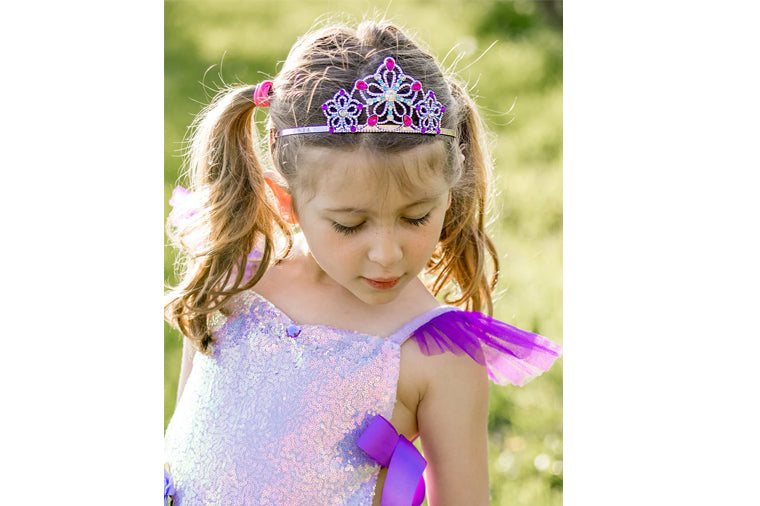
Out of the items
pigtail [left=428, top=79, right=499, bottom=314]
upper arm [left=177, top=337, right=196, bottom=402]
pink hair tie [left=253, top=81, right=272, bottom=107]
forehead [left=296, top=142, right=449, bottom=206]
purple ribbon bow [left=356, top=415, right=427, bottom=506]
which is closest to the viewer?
forehead [left=296, top=142, right=449, bottom=206]

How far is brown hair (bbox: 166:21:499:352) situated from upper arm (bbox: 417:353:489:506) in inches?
12.0

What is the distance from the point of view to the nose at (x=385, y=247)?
1620 millimetres

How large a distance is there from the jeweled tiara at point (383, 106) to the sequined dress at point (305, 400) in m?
0.45

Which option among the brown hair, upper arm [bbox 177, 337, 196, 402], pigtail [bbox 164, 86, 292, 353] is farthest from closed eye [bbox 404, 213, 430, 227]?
upper arm [bbox 177, 337, 196, 402]

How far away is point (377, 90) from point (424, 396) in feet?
2.17

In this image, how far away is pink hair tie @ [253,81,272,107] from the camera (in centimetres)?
182

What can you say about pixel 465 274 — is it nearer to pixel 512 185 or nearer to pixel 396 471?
pixel 396 471

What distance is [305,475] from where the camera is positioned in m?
1.75

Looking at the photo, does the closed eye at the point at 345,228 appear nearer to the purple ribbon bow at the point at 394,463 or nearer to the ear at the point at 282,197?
the ear at the point at 282,197

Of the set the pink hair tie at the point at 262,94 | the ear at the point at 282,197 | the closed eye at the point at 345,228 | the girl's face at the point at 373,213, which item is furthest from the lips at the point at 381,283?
the pink hair tie at the point at 262,94

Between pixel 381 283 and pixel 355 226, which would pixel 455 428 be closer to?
pixel 381 283

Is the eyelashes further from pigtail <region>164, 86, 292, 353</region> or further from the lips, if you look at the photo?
pigtail <region>164, 86, 292, 353</region>

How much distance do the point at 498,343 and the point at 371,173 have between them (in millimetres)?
515

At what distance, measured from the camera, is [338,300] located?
6.13ft
